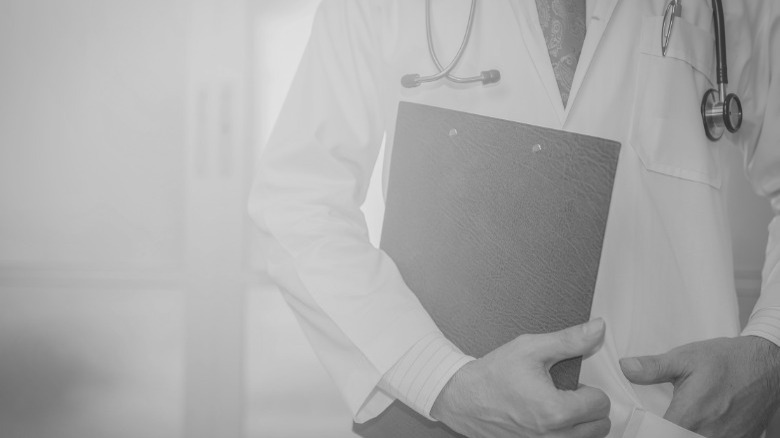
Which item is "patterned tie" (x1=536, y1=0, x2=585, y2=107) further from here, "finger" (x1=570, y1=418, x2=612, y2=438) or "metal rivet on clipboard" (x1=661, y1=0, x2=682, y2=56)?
"finger" (x1=570, y1=418, x2=612, y2=438)

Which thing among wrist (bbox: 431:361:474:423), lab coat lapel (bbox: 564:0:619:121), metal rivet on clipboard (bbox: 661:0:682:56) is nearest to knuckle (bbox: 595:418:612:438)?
wrist (bbox: 431:361:474:423)

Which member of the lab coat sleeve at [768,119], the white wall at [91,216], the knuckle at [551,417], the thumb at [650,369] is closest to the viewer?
the knuckle at [551,417]

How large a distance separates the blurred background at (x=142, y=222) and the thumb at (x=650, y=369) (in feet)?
2.04

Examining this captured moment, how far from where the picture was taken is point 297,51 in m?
1.23

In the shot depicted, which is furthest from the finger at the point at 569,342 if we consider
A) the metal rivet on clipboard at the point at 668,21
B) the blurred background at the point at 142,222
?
the blurred background at the point at 142,222

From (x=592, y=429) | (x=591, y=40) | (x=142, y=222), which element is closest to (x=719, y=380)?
(x=592, y=429)

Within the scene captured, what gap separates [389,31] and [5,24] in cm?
77

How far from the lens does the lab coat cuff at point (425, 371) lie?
605mm

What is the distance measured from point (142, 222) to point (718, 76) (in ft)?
3.29

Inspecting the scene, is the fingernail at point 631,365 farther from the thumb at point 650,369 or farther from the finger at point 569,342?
the finger at point 569,342

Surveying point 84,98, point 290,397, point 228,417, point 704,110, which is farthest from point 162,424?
point 704,110

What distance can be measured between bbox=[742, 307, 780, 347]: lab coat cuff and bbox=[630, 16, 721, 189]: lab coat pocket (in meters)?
0.16

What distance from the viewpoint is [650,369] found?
2.10 ft

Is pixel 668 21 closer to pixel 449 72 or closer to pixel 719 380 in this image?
pixel 449 72
